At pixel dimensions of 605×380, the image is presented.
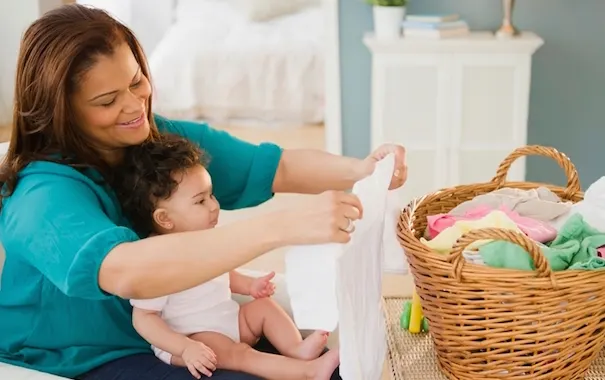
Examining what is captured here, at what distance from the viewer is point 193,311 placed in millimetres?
1616

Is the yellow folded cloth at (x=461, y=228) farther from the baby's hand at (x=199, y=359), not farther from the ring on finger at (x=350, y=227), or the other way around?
the baby's hand at (x=199, y=359)

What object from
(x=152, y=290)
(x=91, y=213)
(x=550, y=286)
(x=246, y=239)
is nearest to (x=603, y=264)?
(x=550, y=286)

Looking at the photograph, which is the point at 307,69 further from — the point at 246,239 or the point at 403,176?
the point at 246,239

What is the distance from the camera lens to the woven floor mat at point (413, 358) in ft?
4.68

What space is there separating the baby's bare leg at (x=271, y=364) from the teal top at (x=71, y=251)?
0.50ft

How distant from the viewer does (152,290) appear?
49.6 inches

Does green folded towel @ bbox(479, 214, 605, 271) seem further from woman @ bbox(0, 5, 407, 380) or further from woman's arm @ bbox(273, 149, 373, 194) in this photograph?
woman's arm @ bbox(273, 149, 373, 194)

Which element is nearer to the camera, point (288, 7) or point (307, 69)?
point (307, 69)

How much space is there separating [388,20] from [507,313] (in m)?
2.38

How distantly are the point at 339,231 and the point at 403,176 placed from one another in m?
0.47

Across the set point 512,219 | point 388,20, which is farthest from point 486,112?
point 512,219

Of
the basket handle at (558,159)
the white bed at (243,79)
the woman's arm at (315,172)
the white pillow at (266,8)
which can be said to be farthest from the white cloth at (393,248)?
the white pillow at (266,8)

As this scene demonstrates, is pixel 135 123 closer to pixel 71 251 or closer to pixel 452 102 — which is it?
pixel 71 251

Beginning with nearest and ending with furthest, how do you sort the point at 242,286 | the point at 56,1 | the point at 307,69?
1. the point at 242,286
2. the point at 56,1
3. the point at 307,69
